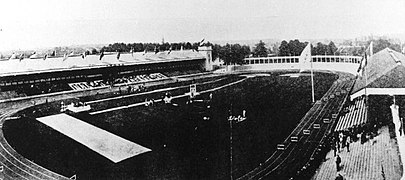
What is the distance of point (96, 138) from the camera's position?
12.5ft

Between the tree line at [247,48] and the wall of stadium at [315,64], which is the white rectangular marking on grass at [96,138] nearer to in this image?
the tree line at [247,48]

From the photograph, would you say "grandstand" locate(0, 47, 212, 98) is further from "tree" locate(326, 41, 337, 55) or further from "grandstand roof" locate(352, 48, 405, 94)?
"grandstand roof" locate(352, 48, 405, 94)

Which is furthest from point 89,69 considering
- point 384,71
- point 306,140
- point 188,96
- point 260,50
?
point 384,71

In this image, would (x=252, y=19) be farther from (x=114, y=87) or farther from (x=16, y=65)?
(x=16, y=65)

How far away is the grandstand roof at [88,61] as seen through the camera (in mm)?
3887

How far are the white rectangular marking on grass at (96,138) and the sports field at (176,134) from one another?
49 mm

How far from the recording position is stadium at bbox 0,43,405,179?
3.72 m

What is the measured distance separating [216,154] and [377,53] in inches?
91.5

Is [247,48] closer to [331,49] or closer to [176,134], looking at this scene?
[331,49]

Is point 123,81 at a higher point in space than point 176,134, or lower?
higher

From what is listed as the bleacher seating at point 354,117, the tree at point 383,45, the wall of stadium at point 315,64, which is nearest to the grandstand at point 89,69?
the wall of stadium at point 315,64

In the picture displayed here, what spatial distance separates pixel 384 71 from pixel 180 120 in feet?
7.50

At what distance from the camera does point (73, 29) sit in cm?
385

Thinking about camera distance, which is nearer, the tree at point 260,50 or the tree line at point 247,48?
the tree line at point 247,48
